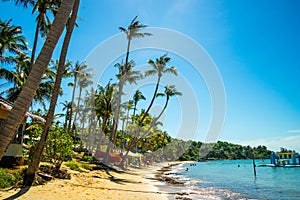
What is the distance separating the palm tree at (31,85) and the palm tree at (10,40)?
16.9m

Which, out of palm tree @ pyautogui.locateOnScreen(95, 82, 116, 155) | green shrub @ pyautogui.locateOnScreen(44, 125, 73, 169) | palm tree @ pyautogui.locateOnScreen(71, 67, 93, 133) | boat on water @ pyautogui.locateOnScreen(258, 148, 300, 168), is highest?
palm tree @ pyautogui.locateOnScreen(71, 67, 93, 133)

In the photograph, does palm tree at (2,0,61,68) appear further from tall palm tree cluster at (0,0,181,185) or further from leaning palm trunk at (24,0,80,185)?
leaning palm trunk at (24,0,80,185)

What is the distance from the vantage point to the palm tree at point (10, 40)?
63.1 ft

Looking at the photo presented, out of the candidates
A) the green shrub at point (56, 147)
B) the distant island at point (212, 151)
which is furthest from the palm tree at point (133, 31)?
the distant island at point (212, 151)

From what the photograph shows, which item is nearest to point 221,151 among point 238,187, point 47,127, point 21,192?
point 238,187

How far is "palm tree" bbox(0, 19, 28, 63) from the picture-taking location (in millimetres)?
19219

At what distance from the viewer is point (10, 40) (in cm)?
2005

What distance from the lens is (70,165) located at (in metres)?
17.4

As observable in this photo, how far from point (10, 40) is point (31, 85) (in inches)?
740

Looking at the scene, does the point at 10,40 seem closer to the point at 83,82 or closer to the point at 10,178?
the point at 10,178

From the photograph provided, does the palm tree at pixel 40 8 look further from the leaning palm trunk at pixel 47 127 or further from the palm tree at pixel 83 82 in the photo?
the palm tree at pixel 83 82

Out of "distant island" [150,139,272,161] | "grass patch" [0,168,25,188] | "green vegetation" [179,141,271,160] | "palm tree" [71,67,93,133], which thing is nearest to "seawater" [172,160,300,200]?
"grass patch" [0,168,25,188]

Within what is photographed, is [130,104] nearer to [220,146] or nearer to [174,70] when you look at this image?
[174,70]

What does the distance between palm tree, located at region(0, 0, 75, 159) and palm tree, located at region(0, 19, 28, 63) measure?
1693 centimetres
